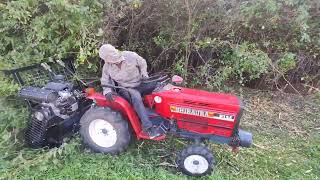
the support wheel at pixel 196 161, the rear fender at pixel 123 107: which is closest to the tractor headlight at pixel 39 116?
the rear fender at pixel 123 107

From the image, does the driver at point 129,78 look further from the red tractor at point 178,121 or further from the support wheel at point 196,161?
the support wheel at point 196,161

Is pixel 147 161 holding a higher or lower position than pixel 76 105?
lower

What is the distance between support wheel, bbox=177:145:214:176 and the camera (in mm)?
4352

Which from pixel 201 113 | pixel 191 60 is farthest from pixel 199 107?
pixel 191 60

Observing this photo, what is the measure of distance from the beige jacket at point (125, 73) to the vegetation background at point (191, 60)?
2.82 feet

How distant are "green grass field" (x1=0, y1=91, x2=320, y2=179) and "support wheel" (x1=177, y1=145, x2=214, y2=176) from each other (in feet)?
0.33

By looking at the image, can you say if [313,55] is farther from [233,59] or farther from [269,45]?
[233,59]

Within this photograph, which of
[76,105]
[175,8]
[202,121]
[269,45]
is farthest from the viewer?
[269,45]

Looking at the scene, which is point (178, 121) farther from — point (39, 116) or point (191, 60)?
point (191, 60)

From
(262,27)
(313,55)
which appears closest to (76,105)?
(262,27)

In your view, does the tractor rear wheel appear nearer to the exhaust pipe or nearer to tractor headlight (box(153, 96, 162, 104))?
tractor headlight (box(153, 96, 162, 104))

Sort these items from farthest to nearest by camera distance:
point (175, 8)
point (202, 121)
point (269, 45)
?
point (269, 45) < point (175, 8) < point (202, 121)

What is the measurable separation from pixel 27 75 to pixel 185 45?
2574 millimetres

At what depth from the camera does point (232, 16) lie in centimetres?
632
